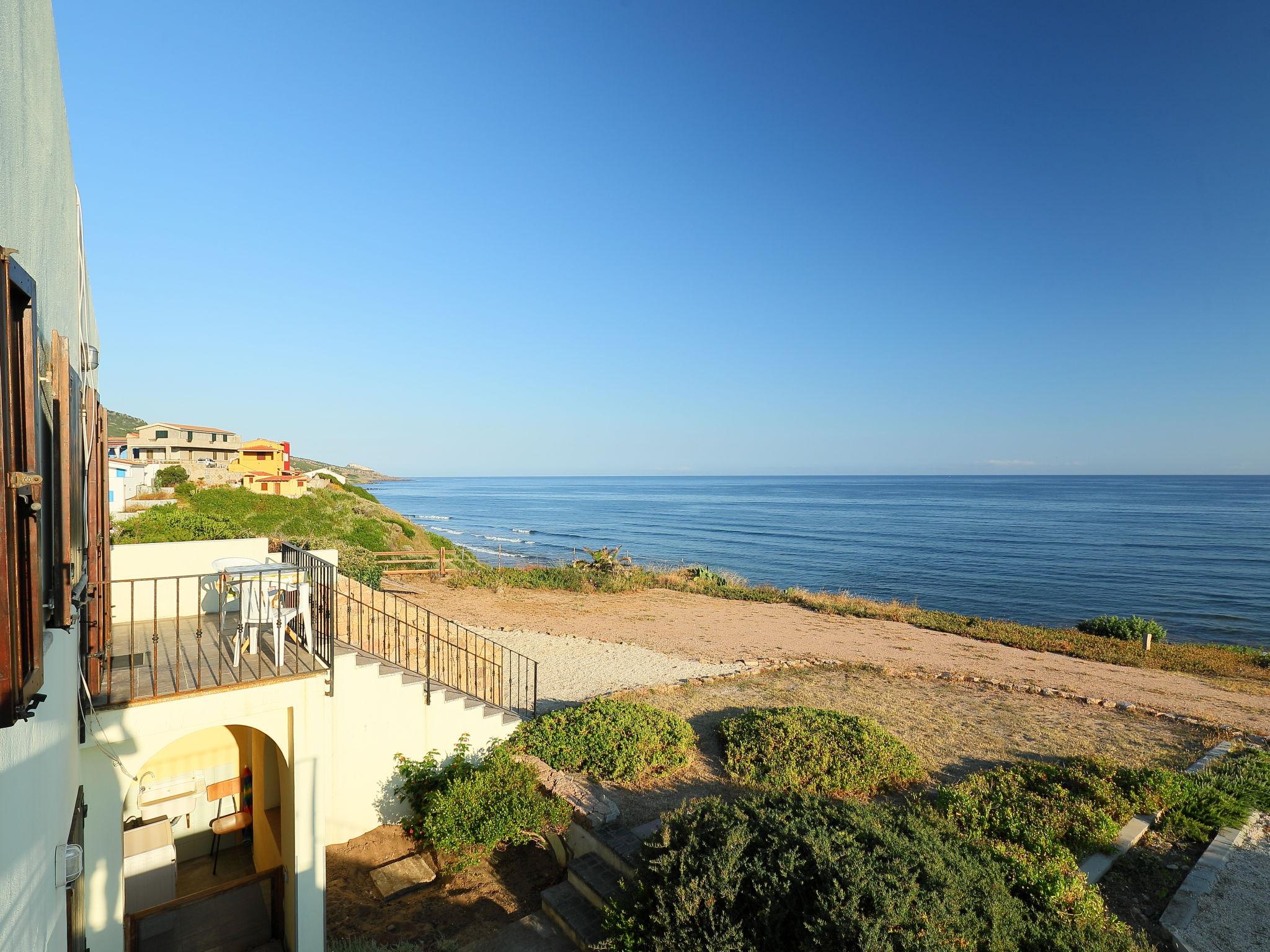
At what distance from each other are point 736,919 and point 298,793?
176 inches

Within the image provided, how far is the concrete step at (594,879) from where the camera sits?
5824 mm

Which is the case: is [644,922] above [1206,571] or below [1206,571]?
above

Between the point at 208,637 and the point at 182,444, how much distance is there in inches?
2057

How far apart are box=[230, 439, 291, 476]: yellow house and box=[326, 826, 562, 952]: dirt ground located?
46.8 m

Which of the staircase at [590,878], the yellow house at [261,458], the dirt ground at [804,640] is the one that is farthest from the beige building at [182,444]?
the staircase at [590,878]

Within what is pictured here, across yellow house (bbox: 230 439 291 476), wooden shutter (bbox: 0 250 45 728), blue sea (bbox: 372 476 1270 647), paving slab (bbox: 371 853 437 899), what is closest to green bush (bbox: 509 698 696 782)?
paving slab (bbox: 371 853 437 899)

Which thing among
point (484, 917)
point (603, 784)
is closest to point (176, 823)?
point (484, 917)

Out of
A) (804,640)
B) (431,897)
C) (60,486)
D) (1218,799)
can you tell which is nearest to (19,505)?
(60,486)

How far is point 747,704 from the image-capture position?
1128cm

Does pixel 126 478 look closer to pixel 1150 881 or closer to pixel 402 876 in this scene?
pixel 402 876

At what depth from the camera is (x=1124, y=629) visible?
1962 cm

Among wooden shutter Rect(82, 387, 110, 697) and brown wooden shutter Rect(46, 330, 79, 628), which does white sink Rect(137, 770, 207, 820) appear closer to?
wooden shutter Rect(82, 387, 110, 697)

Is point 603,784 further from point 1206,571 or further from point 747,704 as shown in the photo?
point 1206,571

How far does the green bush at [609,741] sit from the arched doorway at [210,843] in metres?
3.06
